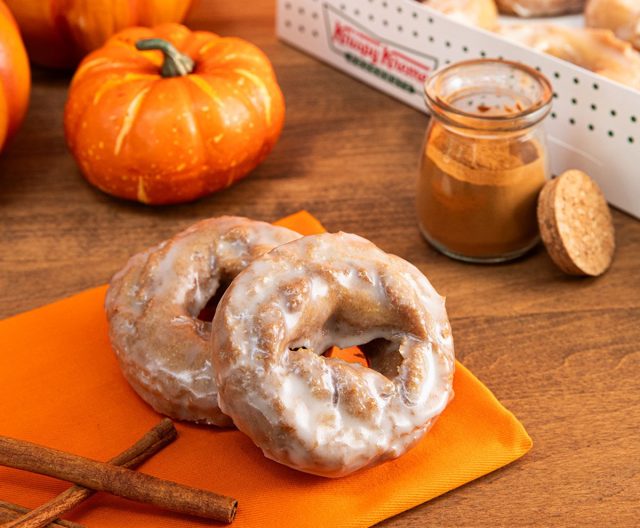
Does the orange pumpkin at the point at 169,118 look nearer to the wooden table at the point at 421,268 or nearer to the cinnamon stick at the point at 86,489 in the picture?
the wooden table at the point at 421,268

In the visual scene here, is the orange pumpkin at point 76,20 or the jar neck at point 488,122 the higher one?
the jar neck at point 488,122

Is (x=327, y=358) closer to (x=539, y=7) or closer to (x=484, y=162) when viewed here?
(x=484, y=162)

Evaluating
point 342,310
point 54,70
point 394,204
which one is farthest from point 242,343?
point 54,70

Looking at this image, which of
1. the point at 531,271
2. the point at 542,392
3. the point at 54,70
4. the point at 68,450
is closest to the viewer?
the point at 68,450

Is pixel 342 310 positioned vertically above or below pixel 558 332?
above

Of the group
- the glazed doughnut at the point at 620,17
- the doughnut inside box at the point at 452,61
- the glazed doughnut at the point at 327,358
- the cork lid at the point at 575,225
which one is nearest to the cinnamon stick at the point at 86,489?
the glazed doughnut at the point at 327,358

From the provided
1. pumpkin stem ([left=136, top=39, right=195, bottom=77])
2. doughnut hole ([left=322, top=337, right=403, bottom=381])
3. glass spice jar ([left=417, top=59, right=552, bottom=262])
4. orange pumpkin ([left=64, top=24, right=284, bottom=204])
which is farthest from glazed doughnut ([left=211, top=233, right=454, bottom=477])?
pumpkin stem ([left=136, top=39, right=195, bottom=77])

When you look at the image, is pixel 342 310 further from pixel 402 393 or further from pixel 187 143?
pixel 187 143
